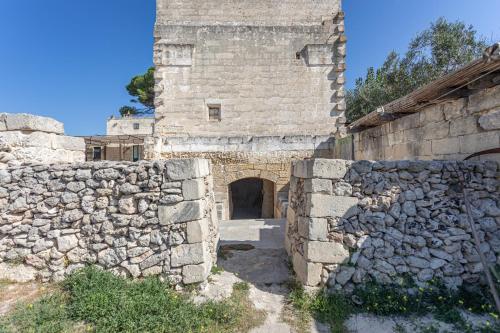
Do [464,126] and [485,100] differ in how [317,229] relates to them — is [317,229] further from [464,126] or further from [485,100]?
[485,100]

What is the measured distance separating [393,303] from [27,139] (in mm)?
5607

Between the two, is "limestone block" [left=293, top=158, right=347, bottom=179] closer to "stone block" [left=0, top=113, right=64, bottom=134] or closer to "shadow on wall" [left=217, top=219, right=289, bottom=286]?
"shadow on wall" [left=217, top=219, right=289, bottom=286]

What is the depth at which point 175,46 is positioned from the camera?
331 inches

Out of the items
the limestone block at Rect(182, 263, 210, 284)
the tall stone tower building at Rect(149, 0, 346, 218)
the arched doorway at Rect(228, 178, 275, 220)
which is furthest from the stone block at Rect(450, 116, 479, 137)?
the arched doorway at Rect(228, 178, 275, 220)

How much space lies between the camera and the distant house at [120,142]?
12508 mm

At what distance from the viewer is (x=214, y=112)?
28.7 feet

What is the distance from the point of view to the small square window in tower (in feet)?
28.5

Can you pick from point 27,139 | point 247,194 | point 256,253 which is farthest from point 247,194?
point 27,139

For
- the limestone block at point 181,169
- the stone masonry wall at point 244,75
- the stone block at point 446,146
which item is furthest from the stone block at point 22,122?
the stone block at point 446,146

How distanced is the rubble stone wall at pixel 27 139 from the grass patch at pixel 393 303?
170 inches

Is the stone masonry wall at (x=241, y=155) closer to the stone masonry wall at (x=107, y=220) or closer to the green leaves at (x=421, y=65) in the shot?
the stone masonry wall at (x=107, y=220)

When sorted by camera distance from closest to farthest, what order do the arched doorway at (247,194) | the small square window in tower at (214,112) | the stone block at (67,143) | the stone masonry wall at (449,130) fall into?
the stone masonry wall at (449,130), the stone block at (67,143), the small square window in tower at (214,112), the arched doorway at (247,194)

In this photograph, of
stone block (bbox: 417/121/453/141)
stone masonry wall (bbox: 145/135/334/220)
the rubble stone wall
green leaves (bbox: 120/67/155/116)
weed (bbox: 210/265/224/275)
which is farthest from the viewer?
green leaves (bbox: 120/67/155/116)

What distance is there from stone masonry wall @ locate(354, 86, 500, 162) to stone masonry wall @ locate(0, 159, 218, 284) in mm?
4101
